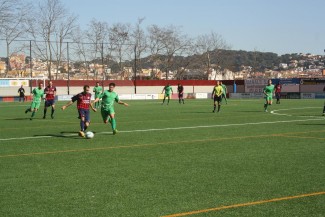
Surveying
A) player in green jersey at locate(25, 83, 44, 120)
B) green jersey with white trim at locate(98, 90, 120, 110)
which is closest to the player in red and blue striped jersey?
green jersey with white trim at locate(98, 90, 120, 110)

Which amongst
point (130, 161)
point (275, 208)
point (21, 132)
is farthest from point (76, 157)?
point (21, 132)

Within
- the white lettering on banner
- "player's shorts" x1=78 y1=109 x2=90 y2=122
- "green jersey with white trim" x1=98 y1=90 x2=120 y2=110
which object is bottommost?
the white lettering on banner

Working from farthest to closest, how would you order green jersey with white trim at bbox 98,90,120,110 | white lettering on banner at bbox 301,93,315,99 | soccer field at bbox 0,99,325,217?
white lettering on banner at bbox 301,93,315,99 → green jersey with white trim at bbox 98,90,120,110 → soccer field at bbox 0,99,325,217

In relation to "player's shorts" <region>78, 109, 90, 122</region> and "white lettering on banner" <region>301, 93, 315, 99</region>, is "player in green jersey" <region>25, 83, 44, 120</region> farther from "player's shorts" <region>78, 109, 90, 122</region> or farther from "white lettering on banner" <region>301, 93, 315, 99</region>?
"white lettering on banner" <region>301, 93, 315, 99</region>

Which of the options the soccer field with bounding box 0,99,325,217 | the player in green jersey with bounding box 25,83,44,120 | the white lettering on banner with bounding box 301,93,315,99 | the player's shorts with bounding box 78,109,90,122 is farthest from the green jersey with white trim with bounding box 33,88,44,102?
the white lettering on banner with bounding box 301,93,315,99

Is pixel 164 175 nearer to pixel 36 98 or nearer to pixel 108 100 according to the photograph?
pixel 108 100

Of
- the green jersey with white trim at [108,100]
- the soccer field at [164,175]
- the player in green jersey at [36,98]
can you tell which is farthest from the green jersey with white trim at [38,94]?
the soccer field at [164,175]

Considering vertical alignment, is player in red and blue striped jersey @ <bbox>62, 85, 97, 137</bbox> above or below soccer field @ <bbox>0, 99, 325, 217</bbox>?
above

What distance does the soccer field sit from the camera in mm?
7367

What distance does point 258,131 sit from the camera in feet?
61.0

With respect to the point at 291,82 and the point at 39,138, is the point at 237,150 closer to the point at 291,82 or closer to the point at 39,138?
the point at 39,138

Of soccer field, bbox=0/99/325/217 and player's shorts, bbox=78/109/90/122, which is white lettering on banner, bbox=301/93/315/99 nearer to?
soccer field, bbox=0/99/325/217

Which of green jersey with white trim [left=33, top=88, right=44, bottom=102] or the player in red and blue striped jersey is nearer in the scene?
the player in red and blue striped jersey

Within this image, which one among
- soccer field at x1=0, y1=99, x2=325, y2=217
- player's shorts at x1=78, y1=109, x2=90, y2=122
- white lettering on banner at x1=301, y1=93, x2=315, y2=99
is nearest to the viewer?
soccer field at x1=0, y1=99, x2=325, y2=217
